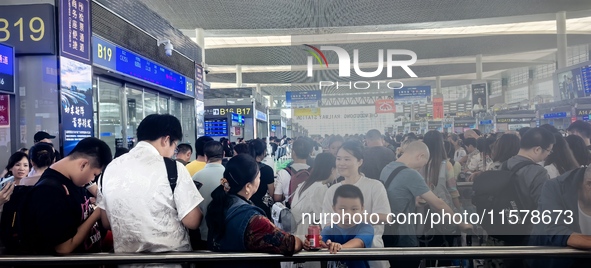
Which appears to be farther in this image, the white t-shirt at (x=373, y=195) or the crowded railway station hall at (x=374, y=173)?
the white t-shirt at (x=373, y=195)

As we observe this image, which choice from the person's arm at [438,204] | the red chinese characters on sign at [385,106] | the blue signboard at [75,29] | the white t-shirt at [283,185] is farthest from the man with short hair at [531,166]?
the blue signboard at [75,29]

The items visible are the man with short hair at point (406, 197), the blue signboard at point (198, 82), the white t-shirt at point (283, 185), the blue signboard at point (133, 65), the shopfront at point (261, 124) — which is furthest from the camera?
the shopfront at point (261, 124)

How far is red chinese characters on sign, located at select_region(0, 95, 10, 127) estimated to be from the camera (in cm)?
425

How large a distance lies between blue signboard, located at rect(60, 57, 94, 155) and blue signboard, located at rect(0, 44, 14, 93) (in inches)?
17.3

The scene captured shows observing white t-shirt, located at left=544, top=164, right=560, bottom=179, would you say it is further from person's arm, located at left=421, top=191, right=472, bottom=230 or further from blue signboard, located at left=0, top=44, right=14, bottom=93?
blue signboard, located at left=0, top=44, right=14, bottom=93

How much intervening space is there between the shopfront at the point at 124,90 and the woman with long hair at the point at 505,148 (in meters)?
4.25

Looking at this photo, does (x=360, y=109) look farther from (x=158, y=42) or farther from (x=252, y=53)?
(x=252, y=53)

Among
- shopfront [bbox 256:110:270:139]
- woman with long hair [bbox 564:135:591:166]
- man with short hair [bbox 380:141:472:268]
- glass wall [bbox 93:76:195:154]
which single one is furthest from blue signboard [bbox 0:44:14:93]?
shopfront [bbox 256:110:270:139]

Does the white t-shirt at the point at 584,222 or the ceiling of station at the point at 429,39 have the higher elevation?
the ceiling of station at the point at 429,39

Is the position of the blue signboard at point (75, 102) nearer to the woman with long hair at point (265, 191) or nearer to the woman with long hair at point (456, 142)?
the woman with long hair at point (265, 191)

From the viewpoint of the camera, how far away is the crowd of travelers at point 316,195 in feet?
6.73

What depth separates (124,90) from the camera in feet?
21.4

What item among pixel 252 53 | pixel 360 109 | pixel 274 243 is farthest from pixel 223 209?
pixel 252 53

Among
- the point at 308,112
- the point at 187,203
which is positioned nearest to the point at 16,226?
the point at 187,203
